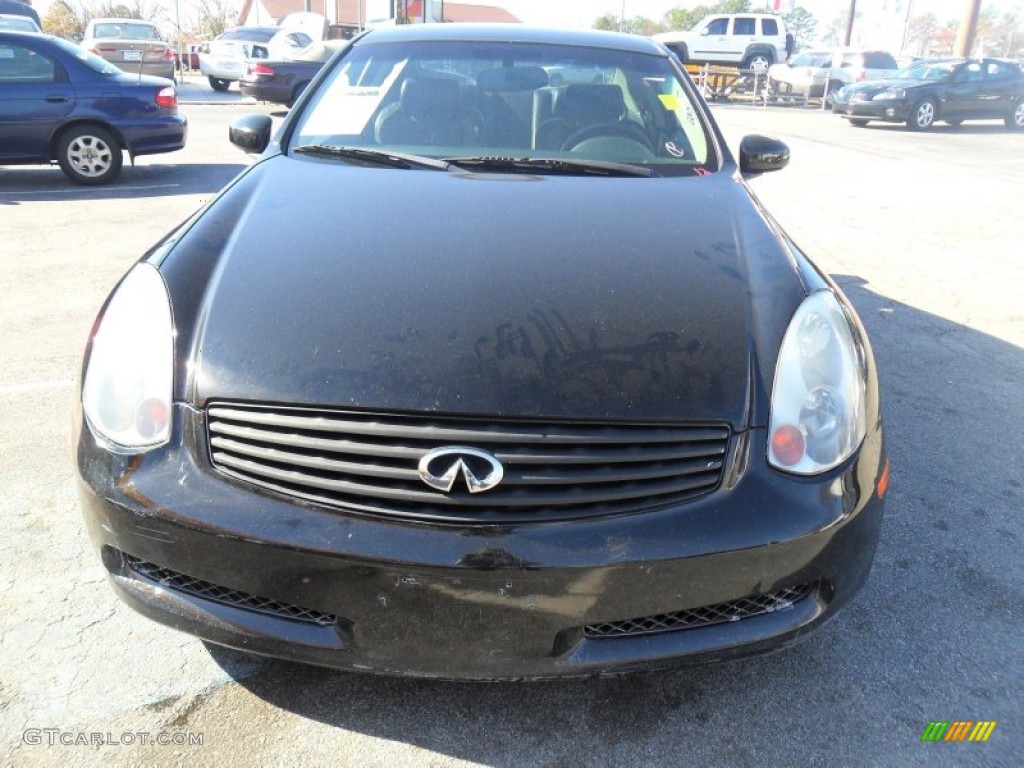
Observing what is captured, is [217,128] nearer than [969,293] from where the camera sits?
No

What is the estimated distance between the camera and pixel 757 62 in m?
28.4

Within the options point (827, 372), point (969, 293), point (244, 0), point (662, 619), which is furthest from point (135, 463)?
point (244, 0)

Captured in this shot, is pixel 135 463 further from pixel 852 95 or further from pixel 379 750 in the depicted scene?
pixel 852 95

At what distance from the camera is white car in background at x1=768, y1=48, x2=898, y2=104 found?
25.4 metres

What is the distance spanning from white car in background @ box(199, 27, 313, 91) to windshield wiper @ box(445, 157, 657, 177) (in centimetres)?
2012

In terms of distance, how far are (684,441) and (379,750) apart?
99cm

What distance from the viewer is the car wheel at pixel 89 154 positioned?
8.90 meters

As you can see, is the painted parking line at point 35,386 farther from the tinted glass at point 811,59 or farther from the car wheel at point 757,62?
the car wheel at point 757,62

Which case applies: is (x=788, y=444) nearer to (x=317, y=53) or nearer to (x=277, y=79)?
(x=277, y=79)

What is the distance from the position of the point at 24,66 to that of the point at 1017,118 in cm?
2139

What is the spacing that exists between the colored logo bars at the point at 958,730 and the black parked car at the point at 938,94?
19.2 m

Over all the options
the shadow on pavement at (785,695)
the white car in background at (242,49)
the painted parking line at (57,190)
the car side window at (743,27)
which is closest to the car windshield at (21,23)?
the white car in background at (242,49)

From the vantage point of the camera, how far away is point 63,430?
3.46 metres

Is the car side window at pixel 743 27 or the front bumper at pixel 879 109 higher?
the car side window at pixel 743 27
